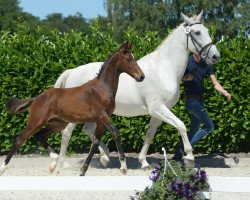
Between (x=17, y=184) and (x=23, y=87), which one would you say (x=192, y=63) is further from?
(x=17, y=184)

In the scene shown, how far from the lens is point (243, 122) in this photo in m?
10.3

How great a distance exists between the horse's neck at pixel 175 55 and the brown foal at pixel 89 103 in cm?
118

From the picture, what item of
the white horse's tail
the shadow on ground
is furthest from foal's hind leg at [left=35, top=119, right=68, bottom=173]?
the shadow on ground

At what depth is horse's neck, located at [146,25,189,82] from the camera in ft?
27.2

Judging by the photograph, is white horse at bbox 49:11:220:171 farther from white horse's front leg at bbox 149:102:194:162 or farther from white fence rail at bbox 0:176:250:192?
white fence rail at bbox 0:176:250:192

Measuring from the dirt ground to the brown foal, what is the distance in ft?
3.04

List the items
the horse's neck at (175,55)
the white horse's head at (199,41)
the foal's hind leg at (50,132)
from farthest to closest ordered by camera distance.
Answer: the horse's neck at (175,55), the white horse's head at (199,41), the foal's hind leg at (50,132)

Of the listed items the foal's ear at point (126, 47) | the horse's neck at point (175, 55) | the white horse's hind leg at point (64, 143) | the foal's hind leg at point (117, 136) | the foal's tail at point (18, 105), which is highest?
the foal's ear at point (126, 47)

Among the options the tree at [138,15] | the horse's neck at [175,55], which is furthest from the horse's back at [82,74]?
the tree at [138,15]

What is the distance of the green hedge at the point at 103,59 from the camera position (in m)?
10.3

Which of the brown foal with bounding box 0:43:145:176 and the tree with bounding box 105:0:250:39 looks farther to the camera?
the tree with bounding box 105:0:250:39

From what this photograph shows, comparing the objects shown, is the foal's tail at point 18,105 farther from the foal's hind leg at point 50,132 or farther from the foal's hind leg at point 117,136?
the foal's hind leg at point 117,136

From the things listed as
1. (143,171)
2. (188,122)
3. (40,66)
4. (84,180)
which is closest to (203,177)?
(84,180)

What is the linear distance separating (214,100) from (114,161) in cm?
205
